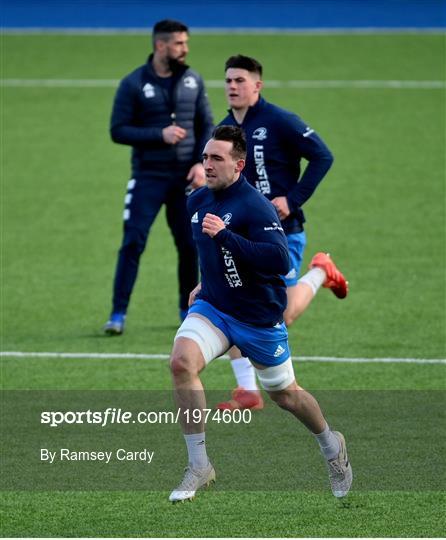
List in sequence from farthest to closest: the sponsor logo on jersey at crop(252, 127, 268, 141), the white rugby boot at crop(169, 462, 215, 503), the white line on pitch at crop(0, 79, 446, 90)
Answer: the white line on pitch at crop(0, 79, 446, 90), the sponsor logo on jersey at crop(252, 127, 268, 141), the white rugby boot at crop(169, 462, 215, 503)

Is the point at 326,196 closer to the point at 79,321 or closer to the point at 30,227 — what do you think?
the point at 30,227

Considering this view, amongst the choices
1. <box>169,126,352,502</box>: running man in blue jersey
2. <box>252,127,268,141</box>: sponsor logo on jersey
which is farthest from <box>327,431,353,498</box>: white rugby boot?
<box>252,127,268,141</box>: sponsor logo on jersey

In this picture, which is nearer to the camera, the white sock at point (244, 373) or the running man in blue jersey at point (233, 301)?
the running man in blue jersey at point (233, 301)

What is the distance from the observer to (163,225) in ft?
57.0

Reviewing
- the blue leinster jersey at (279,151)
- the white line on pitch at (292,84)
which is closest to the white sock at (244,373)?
the blue leinster jersey at (279,151)

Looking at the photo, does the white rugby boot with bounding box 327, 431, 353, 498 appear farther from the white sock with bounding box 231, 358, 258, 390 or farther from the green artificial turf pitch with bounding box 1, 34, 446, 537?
the white sock with bounding box 231, 358, 258, 390

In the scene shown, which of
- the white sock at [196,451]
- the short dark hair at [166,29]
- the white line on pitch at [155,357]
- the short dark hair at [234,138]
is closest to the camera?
the white sock at [196,451]

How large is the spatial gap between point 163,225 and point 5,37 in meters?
12.1

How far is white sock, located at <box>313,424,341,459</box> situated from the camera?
8.64 meters

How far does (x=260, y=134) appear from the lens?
404 inches

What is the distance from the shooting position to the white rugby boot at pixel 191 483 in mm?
8031

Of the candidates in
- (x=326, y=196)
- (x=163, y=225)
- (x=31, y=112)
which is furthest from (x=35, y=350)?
(x=31, y=112)

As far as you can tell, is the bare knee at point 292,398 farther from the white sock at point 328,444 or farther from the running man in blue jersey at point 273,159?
the running man in blue jersey at point 273,159

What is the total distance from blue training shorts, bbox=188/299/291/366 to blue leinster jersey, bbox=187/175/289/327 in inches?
1.5
